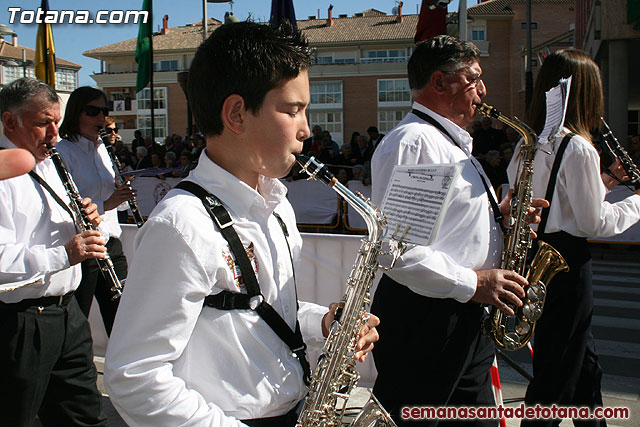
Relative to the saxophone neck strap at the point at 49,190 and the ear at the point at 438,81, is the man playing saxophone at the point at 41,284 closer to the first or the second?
the saxophone neck strap at the point at 49,190

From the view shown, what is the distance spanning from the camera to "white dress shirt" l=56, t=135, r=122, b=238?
430cm

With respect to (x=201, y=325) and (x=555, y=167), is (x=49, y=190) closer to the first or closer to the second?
(x=201, y=325)

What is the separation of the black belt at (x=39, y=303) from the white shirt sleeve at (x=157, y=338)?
1.67 meters

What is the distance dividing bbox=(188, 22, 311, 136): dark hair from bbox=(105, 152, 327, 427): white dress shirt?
0.17m

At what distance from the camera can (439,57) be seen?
9.35ft

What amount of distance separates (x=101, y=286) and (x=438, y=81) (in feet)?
8.92

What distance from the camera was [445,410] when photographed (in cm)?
257

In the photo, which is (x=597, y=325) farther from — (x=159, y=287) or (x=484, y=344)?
(x=159, y=287)

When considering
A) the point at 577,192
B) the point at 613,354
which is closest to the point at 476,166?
the point at 577,192

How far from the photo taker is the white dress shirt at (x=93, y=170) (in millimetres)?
4305

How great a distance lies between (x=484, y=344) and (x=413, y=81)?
4.27 feet

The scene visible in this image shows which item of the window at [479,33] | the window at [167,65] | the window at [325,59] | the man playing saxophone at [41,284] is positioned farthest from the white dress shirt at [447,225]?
the window at [167,65]

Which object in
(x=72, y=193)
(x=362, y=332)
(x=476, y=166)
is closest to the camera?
(x=362, y=332)

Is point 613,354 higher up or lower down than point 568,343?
lower down
